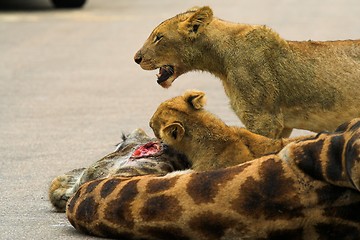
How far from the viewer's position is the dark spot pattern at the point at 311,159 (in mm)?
5473

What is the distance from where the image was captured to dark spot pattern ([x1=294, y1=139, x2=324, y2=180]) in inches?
215

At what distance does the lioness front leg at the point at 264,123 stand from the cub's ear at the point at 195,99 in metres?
1.11

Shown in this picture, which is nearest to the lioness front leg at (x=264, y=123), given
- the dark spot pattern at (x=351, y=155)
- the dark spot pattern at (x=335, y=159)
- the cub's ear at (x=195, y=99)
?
the cub's ear at (x=195, y=99)

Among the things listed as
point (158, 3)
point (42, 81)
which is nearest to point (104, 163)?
point (42, 81)

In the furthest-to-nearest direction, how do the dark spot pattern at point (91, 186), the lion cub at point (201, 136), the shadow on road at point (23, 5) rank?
the shadow on road at point (23, 5), the lion cub at point (201, 136), the dark spot pattern at point (91, 186)

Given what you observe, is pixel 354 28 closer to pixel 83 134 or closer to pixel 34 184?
pixel 83 134

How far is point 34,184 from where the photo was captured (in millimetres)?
8078

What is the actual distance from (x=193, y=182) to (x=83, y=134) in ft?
15.5

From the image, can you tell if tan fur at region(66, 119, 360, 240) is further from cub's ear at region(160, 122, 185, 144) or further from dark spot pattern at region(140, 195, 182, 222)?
cub's ear at region(160, 122, 185, 144)

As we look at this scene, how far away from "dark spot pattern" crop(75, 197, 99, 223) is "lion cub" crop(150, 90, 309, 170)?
88cm

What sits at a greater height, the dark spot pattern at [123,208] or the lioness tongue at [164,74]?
the dark spot pattern at [123,208]

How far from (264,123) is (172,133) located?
1.34m

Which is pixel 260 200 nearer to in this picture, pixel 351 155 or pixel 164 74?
pixel 351 155

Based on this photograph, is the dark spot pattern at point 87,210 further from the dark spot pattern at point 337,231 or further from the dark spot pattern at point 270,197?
the dark spot pattern at point 337,231
